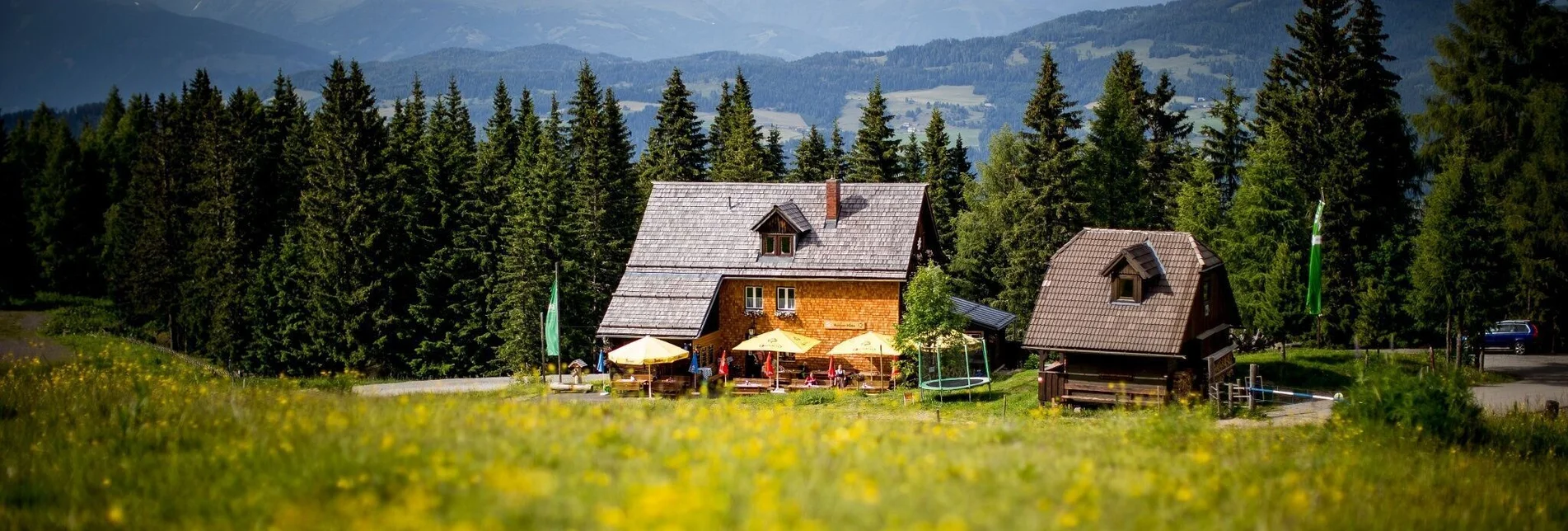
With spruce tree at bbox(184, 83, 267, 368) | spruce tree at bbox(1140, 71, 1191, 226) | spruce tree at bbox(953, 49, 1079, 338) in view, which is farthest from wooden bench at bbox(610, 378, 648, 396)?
spruce tree at bbox(184, 83, 267, 368)

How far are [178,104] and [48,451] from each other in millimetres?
60472

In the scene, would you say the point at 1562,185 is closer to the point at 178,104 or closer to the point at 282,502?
the point at 282,502

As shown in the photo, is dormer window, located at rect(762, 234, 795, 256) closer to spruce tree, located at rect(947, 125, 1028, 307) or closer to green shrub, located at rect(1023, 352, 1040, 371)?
green shrub, located at rect(1023, 352, 1040, 371)

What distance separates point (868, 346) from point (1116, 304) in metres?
8.04

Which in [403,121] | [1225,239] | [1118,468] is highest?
[403,121]

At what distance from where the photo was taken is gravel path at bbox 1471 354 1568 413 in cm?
3125

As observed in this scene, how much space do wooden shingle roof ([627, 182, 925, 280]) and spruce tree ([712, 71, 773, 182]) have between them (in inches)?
537

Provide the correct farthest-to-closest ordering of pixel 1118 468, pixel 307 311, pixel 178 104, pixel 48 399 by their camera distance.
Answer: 1. pixel 178 104
2. pixel 307 311
3. pixel 48 399
4. pixel 1118 468

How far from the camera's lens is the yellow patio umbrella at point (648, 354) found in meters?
37.7

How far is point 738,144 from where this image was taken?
62062 millimetres

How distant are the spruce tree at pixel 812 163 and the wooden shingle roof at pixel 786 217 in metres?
21.8

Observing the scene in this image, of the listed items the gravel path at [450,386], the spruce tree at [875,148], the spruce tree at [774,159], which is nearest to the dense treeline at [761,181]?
the spruce tree at [875,148]

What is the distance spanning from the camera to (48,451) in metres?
13.6

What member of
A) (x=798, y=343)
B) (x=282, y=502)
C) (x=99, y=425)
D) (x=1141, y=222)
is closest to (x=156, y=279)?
(x=798, y=343)
